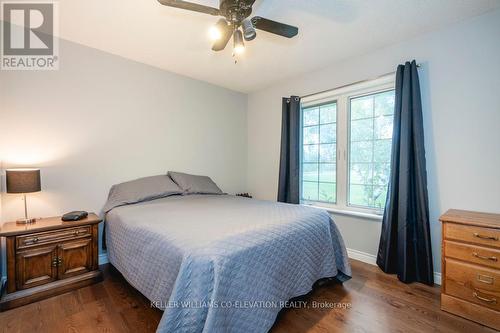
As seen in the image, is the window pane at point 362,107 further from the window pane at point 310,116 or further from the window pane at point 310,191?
the window pane at point 310,191

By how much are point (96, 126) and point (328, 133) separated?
2.78m

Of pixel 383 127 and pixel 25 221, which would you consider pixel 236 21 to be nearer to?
pixel 383 127

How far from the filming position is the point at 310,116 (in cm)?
328

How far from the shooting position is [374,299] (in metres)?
1.89

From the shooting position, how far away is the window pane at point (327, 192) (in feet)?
9.95

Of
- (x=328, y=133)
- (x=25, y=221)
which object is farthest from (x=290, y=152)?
(x=25, y=221)

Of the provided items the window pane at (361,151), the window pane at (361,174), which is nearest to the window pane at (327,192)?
the window pane at (361,174)

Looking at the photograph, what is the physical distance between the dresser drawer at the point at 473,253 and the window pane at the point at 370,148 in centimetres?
88

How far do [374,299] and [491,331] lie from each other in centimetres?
69

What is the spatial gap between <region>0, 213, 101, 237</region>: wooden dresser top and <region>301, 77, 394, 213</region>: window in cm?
262

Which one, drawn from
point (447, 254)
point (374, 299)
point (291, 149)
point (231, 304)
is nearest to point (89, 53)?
point (291, 149)

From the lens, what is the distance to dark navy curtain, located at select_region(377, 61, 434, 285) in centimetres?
214

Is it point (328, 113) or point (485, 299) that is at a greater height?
point (328, 113)

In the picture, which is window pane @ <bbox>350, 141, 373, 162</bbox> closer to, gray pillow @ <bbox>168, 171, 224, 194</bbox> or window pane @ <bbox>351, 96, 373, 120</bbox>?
window pane @ <bbox>351, 96, 373, 120</bbox>
